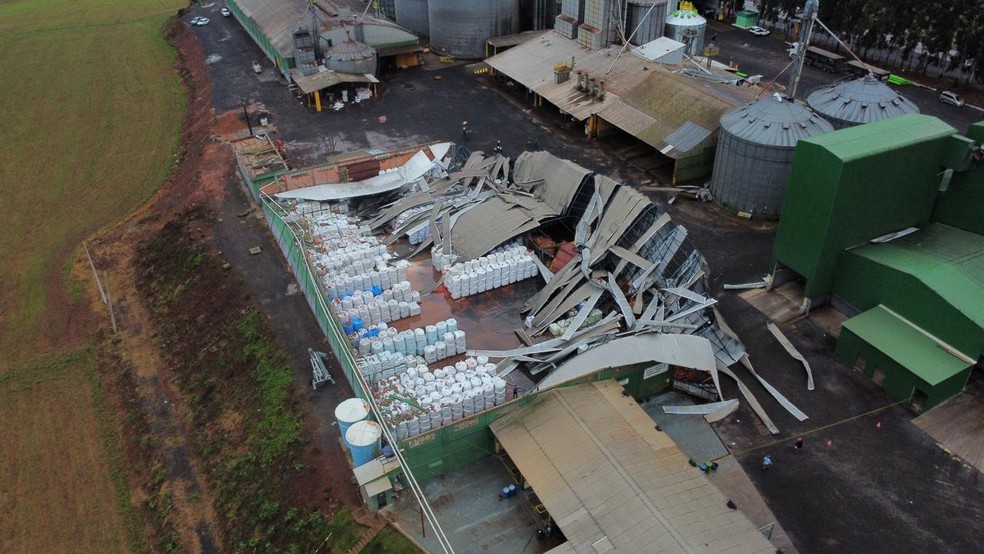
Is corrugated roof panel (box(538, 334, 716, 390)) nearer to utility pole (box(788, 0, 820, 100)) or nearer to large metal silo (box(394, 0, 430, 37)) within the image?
utility pole (box(788, 0, 820, 100))

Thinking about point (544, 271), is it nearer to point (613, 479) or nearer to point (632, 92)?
point (613, 479)

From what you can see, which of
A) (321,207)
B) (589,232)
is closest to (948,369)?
(589,232)

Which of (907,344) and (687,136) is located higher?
(687,136)

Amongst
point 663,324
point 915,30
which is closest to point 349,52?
point 663,324

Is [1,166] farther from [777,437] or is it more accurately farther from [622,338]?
[777,437]

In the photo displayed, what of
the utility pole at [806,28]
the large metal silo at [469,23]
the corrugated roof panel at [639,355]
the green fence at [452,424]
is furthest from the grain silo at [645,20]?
the green fence at [452,424]
